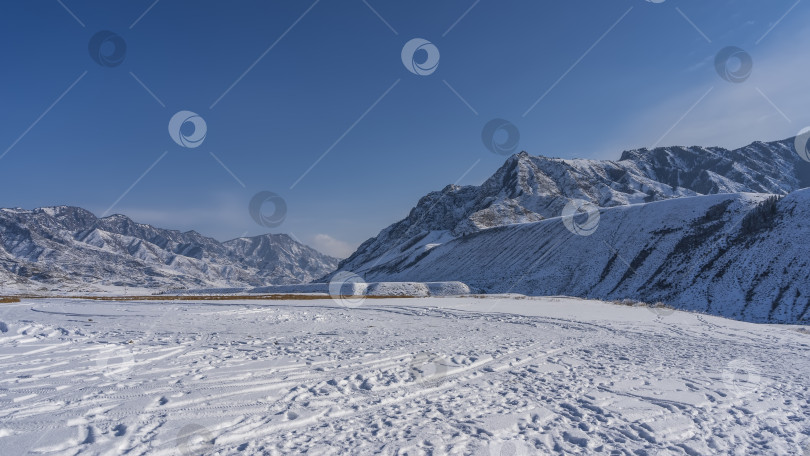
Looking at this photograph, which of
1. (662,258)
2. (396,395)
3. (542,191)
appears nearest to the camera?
(396,395)

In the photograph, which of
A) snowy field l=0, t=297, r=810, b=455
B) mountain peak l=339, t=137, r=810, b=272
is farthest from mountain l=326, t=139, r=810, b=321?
mountain peak l=339, t=137, r=810, b=272

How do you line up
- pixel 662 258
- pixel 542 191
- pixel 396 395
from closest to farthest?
pixel 396 395 → pixel 662 258 → pixel 542 191

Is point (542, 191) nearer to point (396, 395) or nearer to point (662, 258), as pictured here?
point (662, 258)

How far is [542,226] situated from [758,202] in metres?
32.4

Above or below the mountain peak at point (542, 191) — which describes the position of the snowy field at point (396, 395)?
below

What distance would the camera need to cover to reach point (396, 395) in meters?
7.64

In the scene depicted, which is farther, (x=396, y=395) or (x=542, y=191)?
(x=542, y=191)

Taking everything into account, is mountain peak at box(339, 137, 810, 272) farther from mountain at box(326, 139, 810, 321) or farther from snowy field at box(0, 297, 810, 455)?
snowy field at box(0, 297, 810, 455)

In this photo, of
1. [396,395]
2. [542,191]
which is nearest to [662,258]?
[396,395]

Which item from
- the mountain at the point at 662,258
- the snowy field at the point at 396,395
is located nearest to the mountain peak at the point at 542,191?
the mountain at the point at 662,258

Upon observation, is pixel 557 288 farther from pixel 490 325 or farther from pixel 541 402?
pixel 541 402

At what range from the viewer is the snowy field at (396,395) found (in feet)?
18.0

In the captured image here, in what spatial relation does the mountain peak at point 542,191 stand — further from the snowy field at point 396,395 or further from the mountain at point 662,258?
the snowy field at point 396,395

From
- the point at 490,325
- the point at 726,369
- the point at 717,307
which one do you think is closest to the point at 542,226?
the point at 717,307
